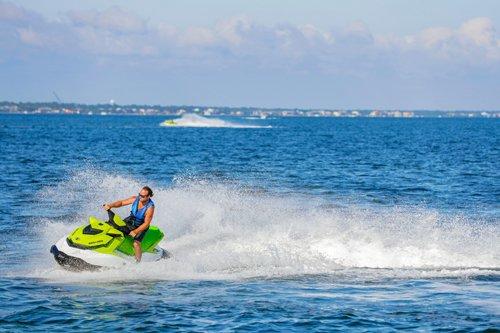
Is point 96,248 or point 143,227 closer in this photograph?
point 96,248

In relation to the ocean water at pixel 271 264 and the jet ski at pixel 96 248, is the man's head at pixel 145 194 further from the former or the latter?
the ocean water at pixel 271 264

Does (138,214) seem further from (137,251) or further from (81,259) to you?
(81,259)

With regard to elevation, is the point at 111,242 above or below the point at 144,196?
below

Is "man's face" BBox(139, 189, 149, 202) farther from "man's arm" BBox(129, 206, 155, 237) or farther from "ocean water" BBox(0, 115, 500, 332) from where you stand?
"ocean water" BBox(0, 115, 500, 332)

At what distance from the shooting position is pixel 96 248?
16.1m

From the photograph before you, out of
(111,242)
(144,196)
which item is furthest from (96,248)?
(144,196)

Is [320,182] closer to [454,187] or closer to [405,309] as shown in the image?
[454,187]

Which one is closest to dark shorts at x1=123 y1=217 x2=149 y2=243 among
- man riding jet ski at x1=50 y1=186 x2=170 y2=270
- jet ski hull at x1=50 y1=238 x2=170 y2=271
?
man riding jet ski at x1=50 y1=186 x2=170 y2=270

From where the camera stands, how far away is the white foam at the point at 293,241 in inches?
675

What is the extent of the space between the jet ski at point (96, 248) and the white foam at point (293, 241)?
0.22 m

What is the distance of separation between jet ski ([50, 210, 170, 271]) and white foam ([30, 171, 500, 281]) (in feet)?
0.71

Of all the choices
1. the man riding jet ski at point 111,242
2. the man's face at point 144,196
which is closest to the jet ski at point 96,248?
the man riding jet ski at point 111,242

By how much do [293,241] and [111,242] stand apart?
16.7 ft

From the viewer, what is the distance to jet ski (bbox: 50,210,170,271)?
16078 mm
